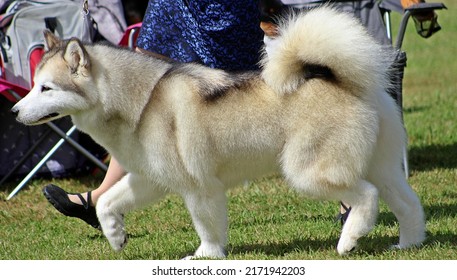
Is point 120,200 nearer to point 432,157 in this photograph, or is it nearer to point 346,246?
point 346,246

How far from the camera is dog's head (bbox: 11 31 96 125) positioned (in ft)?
13.3

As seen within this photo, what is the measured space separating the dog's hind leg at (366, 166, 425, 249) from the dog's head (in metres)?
1.51

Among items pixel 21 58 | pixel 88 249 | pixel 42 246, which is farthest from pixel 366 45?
pixel 21 58

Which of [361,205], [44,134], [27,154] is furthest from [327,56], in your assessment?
[27,154]

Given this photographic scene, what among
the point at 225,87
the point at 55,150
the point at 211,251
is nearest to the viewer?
the point at 225,87

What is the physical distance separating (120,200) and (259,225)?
1218mm

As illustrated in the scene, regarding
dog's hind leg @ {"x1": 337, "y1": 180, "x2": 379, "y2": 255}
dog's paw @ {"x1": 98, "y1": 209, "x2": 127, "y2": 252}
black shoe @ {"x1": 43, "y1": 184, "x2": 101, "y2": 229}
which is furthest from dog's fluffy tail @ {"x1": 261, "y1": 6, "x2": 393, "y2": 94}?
black shoe @ {"x1": 43, "y1": 184, "x2": 101, "y2": 229}

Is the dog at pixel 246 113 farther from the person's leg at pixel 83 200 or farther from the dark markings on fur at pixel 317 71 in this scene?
the person's leg at pixel 83 200

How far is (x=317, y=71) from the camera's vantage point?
4133 mm

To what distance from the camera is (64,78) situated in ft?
13.4

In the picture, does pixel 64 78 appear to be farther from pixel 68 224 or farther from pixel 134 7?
pixel 134 7

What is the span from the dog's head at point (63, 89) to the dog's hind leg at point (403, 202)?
1513mm

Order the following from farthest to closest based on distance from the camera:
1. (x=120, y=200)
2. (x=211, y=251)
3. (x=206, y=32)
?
1. (x=206, y=32)
2. (x=120, y=200)
3. (x=211, y=251)
